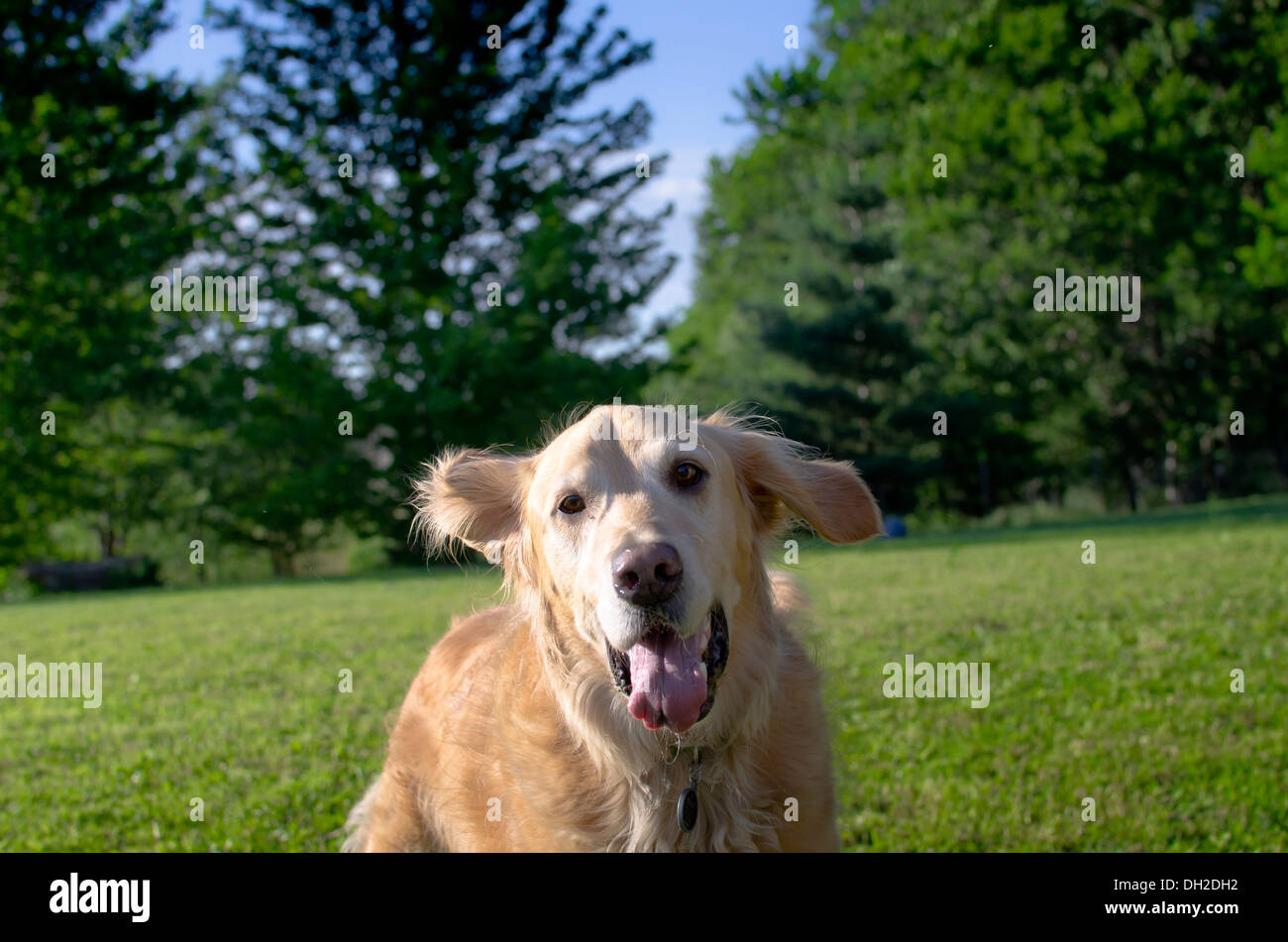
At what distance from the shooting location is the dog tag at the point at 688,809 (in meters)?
3.03

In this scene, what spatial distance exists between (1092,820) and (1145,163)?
77.9ft

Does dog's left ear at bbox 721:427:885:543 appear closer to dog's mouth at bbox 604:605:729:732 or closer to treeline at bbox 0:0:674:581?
dog's mouth at bbox 604:605:729:732

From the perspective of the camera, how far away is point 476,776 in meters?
3.41

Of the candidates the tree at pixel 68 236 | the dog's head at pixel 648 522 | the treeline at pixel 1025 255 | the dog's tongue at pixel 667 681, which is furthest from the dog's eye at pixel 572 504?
the tree at pixel 68 236

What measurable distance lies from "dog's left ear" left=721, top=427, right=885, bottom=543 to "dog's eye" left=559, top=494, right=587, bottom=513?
0.66 metres

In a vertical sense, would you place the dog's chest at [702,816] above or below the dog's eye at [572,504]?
below

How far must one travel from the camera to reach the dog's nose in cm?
273

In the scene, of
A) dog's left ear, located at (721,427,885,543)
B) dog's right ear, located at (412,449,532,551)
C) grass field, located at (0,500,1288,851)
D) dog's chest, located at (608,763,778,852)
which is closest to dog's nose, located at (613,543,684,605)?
dog's chest, located at (608,763,778,852)

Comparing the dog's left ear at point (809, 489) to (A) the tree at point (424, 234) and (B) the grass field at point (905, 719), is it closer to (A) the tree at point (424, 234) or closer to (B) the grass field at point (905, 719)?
(B) the grass field at point (905, 719)

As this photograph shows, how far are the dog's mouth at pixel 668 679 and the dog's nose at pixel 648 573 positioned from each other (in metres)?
0.12
